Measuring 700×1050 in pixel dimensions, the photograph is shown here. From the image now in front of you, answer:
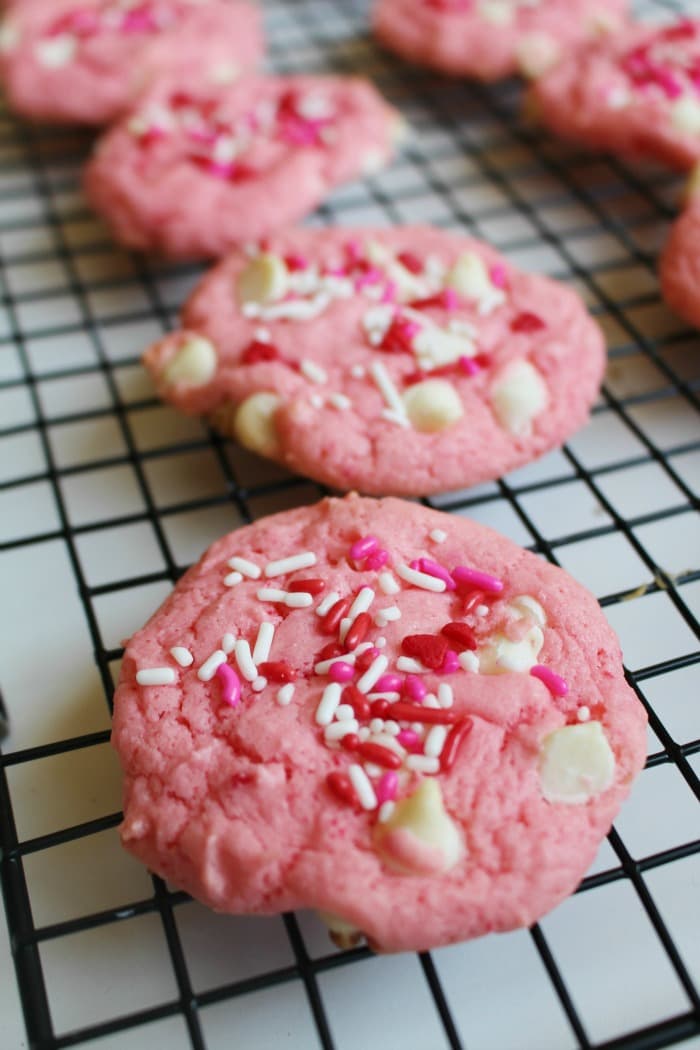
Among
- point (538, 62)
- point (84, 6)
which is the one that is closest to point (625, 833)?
point (538, 62)

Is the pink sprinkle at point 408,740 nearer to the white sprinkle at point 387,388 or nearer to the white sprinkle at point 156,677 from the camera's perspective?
the white sprinkle at point 156,677

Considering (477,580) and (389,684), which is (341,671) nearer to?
(389,684)

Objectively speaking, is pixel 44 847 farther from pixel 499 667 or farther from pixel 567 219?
pixel 567 219

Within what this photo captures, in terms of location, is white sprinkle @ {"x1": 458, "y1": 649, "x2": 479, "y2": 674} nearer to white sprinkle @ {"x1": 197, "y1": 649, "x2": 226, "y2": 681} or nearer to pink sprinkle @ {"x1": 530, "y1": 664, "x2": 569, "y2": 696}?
pink sprinkle @ {"x1": 530, "y1": 664, "x2": 569, "y2": 696}

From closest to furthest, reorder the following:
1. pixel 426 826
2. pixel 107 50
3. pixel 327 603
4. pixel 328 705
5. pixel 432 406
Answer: pixel 426 826
pixel 328 705
pixel 327 603
pixel 432 406
pixel 107 50

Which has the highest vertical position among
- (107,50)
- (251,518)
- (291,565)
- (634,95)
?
(107,50)

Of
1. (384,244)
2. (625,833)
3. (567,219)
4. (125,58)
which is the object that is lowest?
(625,833)

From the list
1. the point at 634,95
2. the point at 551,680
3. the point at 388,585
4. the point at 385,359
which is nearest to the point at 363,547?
the point at 388,585
